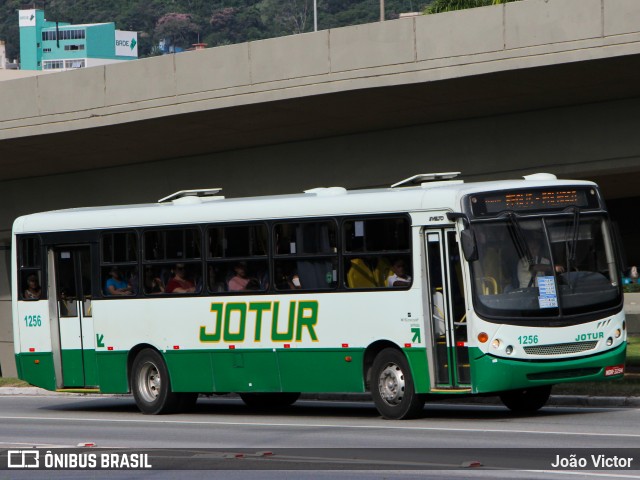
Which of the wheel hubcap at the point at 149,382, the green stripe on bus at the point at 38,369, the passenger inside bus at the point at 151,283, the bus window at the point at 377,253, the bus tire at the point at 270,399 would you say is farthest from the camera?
the green stripe on bus at the point at 38,369

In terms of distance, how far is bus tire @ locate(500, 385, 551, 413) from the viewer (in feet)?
56.1

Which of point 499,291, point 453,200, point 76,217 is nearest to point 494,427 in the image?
point 499,291

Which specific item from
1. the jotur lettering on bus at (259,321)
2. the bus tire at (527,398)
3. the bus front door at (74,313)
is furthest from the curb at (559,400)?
the bus front door at (74,313)

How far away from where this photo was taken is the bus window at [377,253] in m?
16.5

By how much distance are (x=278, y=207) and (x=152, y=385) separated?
11.8 ft

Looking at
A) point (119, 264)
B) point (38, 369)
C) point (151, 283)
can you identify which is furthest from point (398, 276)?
point (38, 369)

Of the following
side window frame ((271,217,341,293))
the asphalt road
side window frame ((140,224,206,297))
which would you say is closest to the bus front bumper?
the asphalt road

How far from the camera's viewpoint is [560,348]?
15734mm

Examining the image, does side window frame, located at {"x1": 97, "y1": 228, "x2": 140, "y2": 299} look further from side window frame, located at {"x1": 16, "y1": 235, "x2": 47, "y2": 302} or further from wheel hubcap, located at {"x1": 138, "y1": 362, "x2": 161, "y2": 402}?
side window frame, located at {"x1": 16, "y1": 235, "x2": 47, "y2": 302}

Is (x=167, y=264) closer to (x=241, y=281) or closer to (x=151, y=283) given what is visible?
(x=151, y=283)

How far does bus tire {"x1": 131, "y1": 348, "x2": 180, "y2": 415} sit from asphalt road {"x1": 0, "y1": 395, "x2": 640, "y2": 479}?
291mm

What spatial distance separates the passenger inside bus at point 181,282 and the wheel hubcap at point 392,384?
348 cm

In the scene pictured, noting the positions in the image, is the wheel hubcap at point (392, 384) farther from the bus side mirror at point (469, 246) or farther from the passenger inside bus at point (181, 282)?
the passenger inside bus at point (181, 282)

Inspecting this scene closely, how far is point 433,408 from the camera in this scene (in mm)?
18531
